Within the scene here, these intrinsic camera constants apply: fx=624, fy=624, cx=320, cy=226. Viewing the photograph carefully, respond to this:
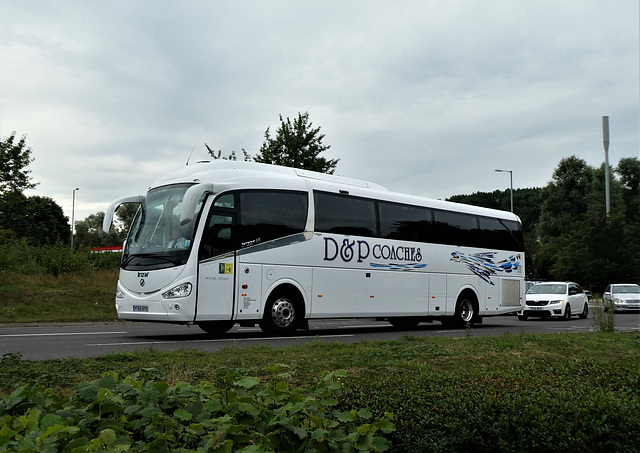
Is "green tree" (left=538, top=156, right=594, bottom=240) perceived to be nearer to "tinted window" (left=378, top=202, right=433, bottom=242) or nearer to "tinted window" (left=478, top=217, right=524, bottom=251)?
"tinted window" (left=478, top=217, right=524, bottom=251)

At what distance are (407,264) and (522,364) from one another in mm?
9513

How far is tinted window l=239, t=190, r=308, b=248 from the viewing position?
13.0 m

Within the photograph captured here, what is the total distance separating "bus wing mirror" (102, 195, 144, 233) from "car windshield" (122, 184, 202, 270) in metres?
Answer: 0.65

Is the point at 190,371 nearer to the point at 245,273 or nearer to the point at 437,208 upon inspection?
the point at 245,273

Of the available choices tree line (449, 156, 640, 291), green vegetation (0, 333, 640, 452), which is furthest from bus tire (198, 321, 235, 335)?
tree line (449, 156, 640, 291)

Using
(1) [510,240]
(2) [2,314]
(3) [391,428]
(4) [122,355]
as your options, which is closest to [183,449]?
(3) [391,428]

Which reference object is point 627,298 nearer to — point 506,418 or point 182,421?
point 506,418

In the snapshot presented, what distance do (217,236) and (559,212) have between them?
207 ft

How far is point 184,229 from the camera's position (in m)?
12.4

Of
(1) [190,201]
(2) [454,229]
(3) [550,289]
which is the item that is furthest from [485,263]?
(1) [190,201]

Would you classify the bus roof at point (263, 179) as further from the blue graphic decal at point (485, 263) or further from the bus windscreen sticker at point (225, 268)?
the blue graphic decal at point (485, 263)

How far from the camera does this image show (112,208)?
13945 mm

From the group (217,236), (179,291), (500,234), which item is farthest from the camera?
(500,234)

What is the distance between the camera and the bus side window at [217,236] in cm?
1235
